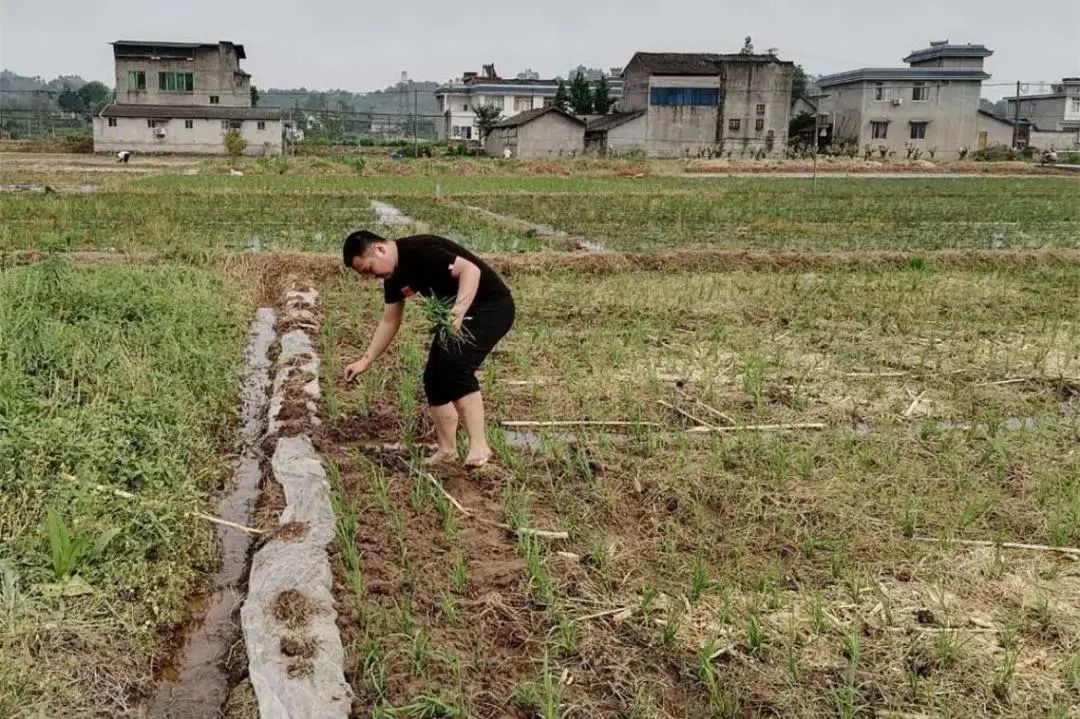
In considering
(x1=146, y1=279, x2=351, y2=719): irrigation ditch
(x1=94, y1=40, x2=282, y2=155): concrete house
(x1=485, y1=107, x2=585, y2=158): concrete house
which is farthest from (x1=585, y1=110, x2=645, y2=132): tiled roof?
(x1=146, y1=279, x2=351, y2=719): irrigation ditch

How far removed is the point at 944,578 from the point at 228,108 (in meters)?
41.2

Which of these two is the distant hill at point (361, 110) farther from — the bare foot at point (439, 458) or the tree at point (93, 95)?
the bare foot at point (439, 458)

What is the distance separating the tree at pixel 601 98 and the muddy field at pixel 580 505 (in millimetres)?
41954

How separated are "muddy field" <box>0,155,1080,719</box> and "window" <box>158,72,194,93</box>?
119 ft

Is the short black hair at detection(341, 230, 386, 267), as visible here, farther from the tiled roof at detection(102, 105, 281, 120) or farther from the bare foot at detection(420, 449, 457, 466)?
the tiled roof at detection(102, 105, 281, 120)

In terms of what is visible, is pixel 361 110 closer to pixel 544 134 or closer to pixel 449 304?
pixel 544 134

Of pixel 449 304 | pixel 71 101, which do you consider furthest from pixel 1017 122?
pixel 71 101

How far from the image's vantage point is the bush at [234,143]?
120 feet

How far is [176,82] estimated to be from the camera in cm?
4172

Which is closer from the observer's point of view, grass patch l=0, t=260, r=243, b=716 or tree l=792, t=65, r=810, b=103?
grass patch l=0, t=260, r=243, b=716

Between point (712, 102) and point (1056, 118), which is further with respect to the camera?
point (1056, 118)

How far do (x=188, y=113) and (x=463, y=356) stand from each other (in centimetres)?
3856

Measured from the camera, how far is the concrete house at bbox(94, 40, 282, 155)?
125ft

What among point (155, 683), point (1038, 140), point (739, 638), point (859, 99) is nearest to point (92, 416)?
point (155, 683)
